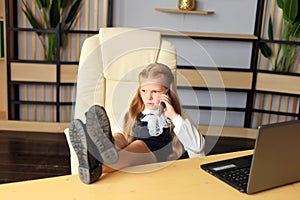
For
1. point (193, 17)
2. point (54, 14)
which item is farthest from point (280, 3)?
point (54, 14)

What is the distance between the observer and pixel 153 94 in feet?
5.36

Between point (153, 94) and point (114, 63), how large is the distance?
40 centimetres

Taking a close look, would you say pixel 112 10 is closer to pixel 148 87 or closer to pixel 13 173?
pixel 13 173

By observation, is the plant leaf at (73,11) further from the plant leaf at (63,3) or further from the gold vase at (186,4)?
the gold vase at (186,4)

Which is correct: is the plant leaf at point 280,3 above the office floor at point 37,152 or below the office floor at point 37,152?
above

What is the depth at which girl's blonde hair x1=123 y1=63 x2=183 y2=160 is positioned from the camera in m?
1.66

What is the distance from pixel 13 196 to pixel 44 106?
2.45 meters

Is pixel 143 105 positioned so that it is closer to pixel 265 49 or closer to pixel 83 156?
pixel 83 156

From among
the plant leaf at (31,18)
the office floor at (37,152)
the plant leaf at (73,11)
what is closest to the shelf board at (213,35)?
the plant leaf at (73,11)

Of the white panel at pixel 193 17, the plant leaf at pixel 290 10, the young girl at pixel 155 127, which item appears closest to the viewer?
the young girl at pixel 155 127

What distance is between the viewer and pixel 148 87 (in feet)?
5.40

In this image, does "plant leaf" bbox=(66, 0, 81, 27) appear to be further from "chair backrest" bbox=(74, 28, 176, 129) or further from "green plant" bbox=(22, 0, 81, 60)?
"chair backrest" bbox=(74, 28, 176, 129)

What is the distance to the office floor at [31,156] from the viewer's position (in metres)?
2.59

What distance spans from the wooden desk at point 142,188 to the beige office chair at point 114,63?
2.13 feet
